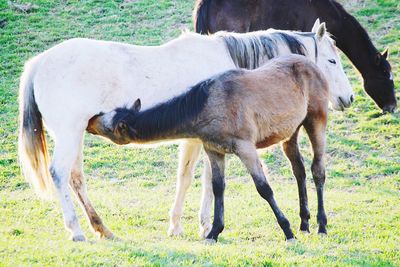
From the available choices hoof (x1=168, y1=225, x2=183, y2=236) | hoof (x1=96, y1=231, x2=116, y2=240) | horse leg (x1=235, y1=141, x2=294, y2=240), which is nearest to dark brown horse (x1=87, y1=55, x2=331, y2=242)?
horse leg (x1=235, y1=141, x2=294, y2=240)

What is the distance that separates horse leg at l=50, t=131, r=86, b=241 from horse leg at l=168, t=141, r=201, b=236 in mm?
1334

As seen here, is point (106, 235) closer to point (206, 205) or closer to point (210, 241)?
point (210, 241)

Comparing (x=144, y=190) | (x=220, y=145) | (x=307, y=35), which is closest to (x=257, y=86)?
(x=220, y=145)

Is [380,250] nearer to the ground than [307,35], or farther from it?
nearer to the ground

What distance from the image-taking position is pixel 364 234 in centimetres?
775

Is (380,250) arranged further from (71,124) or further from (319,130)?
(71,124)

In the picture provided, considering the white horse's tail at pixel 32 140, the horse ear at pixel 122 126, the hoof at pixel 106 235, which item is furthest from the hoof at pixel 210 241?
the white horse's tail at pixel 32 140

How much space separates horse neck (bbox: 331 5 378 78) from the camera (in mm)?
12875

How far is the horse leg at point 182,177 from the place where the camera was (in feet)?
26.7

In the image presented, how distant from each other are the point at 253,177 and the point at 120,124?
143 centimetres

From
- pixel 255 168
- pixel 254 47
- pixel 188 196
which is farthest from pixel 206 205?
pixel 188 196

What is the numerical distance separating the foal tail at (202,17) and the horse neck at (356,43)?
99.2 inches

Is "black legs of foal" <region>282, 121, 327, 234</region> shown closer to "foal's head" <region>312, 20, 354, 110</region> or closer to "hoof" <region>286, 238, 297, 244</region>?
"hoof" <region>286, 238, 297, 244</region>

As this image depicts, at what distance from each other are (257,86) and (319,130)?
3.37 ft
